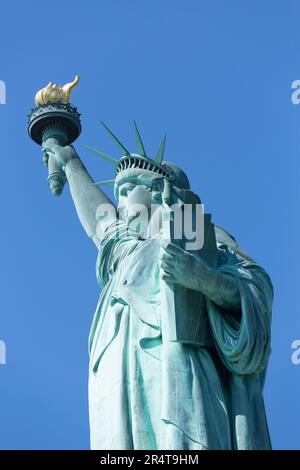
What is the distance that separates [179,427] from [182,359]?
34.2 inches

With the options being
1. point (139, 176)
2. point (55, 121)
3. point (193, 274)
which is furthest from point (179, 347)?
point (55, 121)

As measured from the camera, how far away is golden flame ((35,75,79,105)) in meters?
22.6

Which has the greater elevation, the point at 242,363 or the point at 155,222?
the point at 155,222

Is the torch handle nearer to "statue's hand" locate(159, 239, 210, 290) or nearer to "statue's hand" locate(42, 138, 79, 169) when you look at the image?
"statue's hand" locate(42, 138, 79, 169)

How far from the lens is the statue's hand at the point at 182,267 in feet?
59.6

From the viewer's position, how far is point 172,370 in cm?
1795

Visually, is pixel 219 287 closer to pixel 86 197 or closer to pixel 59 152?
pixel 86 197

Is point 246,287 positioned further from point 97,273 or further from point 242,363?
point 97,273

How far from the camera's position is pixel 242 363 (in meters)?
18.2

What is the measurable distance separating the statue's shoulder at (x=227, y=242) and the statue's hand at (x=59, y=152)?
119 inches

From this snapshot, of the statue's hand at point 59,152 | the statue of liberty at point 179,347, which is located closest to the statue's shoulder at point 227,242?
the statue of liberty at point 179,347

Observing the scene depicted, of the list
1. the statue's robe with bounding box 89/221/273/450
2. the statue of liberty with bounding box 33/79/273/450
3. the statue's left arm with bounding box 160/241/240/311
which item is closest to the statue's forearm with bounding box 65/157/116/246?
the statue of liberty with bounding box 33/79/273/450
